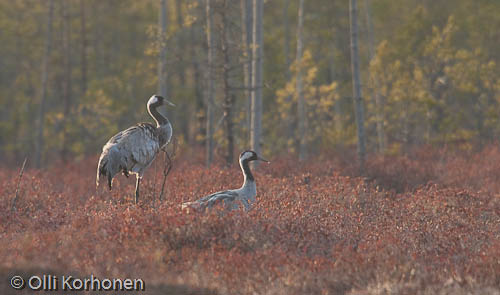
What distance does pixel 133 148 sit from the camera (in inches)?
423

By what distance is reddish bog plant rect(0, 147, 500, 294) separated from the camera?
6398 mm

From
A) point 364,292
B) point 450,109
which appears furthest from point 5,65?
point 364,292

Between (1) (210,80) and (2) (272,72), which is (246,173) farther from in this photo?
(2) (272,72)

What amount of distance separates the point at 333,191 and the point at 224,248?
4.29m

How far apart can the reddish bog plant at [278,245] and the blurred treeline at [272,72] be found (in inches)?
263

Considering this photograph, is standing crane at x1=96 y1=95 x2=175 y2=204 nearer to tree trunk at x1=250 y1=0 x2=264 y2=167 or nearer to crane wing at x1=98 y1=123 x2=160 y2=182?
crane wing at x1=98 y1=123 x2=160 y2=182

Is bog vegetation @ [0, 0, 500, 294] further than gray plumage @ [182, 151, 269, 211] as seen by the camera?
No

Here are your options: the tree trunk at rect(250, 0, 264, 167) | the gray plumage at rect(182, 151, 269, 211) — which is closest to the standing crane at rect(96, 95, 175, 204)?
the gray plumage at rect(182, 151, 269, 211)

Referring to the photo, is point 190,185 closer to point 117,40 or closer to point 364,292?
point 364,292

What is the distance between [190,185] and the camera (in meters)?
12.5

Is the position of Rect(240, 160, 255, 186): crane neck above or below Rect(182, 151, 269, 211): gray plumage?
above
